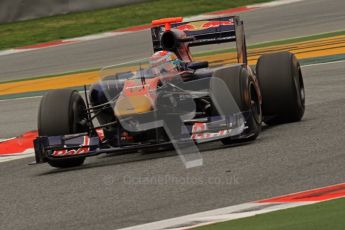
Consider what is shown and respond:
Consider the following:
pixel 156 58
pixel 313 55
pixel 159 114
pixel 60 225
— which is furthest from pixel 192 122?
pixel 313 55

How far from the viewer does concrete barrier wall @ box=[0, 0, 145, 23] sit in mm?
26250

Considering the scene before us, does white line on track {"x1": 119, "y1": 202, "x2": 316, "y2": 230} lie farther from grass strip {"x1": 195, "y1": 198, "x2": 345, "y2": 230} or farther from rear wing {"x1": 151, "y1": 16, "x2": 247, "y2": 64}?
rear wing {"x1": 151, "y1": 16, "x2": 247, "y2": 64}

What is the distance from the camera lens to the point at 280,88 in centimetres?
1106

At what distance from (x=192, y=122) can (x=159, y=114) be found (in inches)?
13.7

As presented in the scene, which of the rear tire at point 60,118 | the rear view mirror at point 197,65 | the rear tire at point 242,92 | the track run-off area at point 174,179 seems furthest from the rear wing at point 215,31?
the rear tire at point 60,118

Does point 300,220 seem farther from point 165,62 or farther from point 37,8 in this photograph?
point 37,8

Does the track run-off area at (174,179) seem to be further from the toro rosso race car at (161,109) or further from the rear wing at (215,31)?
the rear wing at (215,31)

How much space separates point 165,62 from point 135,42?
12329mm

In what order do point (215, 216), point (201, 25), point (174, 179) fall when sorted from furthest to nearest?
1. point (201, 25)
2. point (174, 179)
3. point (215, 216)

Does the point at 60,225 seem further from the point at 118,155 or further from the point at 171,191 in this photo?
the point at 118,155

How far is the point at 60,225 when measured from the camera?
7227 millimetres

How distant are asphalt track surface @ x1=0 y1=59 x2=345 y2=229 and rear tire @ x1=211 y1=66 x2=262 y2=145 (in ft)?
0.50

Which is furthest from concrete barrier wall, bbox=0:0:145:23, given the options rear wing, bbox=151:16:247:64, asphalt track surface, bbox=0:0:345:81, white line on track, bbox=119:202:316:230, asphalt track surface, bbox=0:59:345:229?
white line on track, bbox=119:202:316:230

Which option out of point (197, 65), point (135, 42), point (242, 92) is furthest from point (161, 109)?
point (135, 42)
